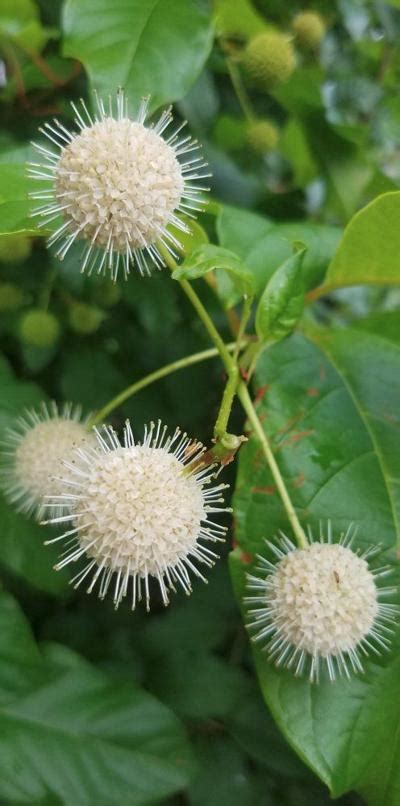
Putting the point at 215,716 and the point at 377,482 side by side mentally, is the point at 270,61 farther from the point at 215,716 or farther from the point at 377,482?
the point at 215,716

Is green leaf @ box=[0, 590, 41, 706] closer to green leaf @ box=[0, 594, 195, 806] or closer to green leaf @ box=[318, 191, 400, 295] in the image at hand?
green leaf @ box=[0, 594, 195, 806]

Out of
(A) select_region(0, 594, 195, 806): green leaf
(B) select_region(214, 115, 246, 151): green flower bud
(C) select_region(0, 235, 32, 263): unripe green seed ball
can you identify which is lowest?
(A) select_region(0, 594, 195, 806): green leaf

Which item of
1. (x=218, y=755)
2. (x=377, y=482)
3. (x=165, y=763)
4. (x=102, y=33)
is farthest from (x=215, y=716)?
(x=102, y=33)

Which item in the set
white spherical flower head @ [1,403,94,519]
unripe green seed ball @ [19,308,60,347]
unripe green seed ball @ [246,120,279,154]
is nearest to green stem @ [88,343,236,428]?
white spherical flower head @ [1,403,94,519]

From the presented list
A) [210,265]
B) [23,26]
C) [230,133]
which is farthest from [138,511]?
[230,133]

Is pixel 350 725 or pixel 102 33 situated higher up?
pixel 102 33

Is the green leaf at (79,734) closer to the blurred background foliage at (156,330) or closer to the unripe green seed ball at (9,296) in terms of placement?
the blurred background foliage at (156,330)

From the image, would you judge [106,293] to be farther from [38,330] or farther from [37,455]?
[37,455]
